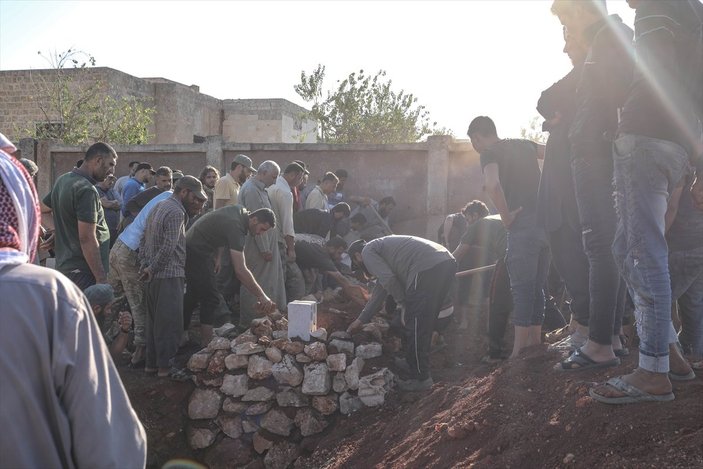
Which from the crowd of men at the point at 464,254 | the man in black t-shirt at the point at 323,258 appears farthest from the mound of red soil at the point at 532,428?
the man in black t-shirt at the point at 323,258

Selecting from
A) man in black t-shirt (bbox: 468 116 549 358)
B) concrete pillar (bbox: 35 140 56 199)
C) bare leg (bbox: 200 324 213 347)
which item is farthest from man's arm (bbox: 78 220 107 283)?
concrete pillar (bbox: 35 140 56 199)

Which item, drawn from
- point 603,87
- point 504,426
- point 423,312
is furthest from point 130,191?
point 603,87

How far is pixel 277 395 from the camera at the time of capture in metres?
5.44

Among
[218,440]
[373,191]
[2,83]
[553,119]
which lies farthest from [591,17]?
[2,83]

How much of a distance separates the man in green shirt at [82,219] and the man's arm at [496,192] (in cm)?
296

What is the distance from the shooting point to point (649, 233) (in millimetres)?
2562

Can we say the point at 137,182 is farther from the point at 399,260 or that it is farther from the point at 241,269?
the point at 399,260

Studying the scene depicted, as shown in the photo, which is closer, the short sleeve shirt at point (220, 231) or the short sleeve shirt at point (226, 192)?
the short sleeve shirt at point (220, 231)

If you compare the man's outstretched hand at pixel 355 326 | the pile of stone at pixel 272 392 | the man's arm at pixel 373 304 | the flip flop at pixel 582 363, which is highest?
the flip flop at pixel 582 363

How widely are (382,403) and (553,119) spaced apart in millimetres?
2782

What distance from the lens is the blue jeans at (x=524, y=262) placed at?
4.09 meters

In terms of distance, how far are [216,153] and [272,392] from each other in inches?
275

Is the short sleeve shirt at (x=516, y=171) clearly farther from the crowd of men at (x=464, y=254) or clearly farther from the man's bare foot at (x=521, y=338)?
the man's bare foot at (x=521, y=338)

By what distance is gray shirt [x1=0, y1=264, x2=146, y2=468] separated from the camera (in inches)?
48.4
